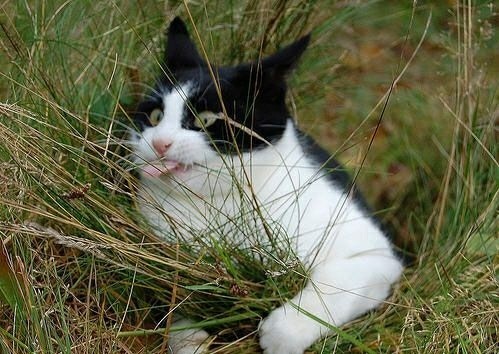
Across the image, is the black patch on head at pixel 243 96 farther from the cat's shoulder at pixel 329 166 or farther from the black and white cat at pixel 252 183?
the cat's shoulder at pixel 329 166

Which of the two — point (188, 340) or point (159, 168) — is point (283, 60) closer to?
point (159, 168)

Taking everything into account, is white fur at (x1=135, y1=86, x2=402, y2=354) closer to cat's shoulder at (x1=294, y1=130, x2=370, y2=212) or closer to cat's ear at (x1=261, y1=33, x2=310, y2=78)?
cat's shoulder at (x1=294, y1=130, x2=370, y2=212)

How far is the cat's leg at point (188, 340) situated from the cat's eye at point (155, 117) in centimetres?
40

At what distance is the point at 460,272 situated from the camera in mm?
1938

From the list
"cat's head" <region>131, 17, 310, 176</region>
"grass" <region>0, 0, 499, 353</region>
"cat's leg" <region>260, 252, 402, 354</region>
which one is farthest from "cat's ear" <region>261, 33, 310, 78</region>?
"cat's leg" <region>260, 252, 402, 354</region>

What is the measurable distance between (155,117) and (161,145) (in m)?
0.14

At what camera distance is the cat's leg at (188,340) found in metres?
1.78

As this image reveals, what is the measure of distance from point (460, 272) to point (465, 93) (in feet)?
1.52

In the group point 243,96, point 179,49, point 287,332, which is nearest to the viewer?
point 287,332

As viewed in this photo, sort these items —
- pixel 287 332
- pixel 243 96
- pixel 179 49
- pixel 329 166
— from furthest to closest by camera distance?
1. pixel 329 166
2. pixel 179 49
3. pixel 243 96
4. pixel 287 332

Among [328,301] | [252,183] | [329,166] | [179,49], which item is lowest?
[328,301]

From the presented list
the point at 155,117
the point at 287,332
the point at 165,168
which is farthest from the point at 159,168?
the point at 287,332

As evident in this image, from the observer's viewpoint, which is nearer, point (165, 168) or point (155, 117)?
point (165, 168)

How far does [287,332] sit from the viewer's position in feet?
5.72
